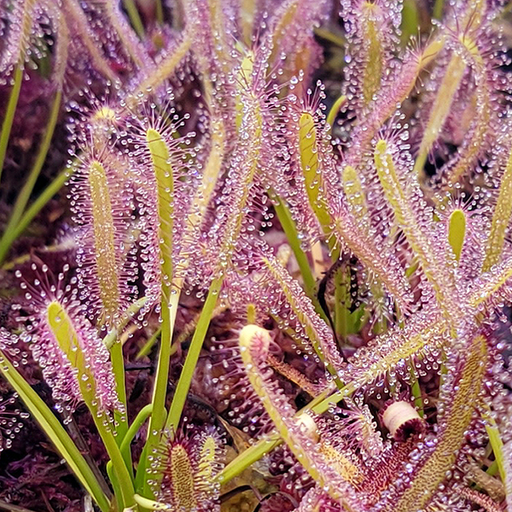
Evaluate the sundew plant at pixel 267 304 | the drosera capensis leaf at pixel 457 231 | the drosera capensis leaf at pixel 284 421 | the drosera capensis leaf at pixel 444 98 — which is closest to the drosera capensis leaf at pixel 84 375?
the sundew plant at pixel 267 304

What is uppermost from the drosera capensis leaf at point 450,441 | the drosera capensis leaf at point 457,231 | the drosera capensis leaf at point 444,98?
the drosera capensis leaf at point 444,98

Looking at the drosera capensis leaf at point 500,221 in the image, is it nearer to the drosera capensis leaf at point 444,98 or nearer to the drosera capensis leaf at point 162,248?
the drosera capensis leaf at point 444,98

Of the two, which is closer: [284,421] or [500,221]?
[284,421]

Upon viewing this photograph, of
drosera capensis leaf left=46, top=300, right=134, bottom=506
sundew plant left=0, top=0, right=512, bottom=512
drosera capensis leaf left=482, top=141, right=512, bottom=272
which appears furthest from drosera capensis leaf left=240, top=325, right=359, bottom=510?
drosera capensis leaf left=482, top=141, right=512, bottom=272

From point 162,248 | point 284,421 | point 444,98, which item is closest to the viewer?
point 284,421

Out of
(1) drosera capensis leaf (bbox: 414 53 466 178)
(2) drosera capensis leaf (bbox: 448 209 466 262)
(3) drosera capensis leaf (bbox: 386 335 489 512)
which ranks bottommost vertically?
(3) drosera capensis leaf (bbox: 386 335 489 512)

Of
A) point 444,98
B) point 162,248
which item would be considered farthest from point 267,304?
point 444,98

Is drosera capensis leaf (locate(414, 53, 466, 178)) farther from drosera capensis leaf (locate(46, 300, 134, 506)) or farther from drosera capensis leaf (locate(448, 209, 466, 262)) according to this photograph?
drosera capensis leaf (locate(46, 300, 134, 506))

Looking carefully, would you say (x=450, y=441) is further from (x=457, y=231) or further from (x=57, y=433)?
(x=57, y=433)
